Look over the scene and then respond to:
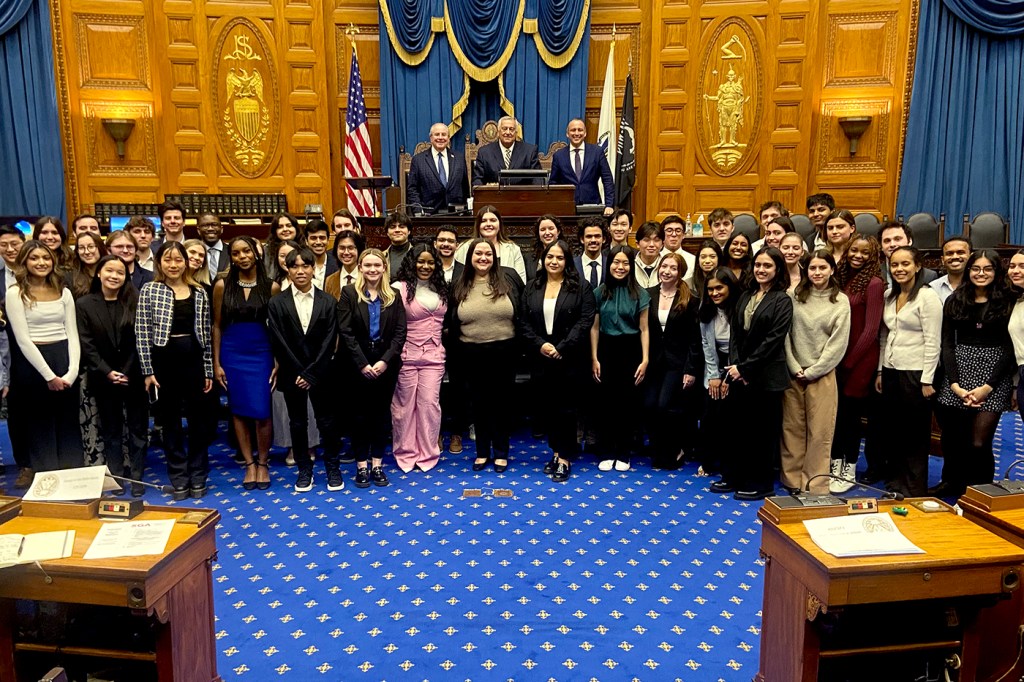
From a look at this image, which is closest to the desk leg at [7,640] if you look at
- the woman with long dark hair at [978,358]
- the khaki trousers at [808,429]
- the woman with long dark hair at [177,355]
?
the woman with long dark hair at [177,355]

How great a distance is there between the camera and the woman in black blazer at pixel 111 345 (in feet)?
15.2

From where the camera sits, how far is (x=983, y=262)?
428 centimetres

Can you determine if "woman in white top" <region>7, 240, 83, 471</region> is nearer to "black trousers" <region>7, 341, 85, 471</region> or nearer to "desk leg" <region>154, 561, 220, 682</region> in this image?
"black trousers" <region>7, 341, 85, 471</region>

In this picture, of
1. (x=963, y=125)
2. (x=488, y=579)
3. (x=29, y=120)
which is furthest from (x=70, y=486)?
(x=963, y=125)

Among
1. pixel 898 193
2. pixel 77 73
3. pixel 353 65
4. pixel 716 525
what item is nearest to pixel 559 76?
pixel 353 65

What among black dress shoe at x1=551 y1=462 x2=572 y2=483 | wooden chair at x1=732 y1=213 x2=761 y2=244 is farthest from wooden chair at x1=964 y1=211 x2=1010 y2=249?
black dress shoe at x1=551 y1=462 x2=572 y2=483

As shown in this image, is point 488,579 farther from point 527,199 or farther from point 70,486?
point 527,199

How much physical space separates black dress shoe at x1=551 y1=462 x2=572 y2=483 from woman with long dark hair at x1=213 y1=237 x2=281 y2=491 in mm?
1910

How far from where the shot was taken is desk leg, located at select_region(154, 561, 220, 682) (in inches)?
93.2

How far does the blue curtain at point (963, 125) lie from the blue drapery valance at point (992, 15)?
75 mm

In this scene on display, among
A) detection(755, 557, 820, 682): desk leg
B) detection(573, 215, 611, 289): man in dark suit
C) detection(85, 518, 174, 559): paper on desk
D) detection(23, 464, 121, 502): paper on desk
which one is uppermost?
detection(573, 215, 611, 289): man in dark suit

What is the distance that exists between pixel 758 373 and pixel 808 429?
52 centimetres

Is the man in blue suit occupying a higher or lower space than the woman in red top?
higher

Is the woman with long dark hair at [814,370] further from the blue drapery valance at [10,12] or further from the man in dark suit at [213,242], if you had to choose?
the blue drapery valance at [10,12]
